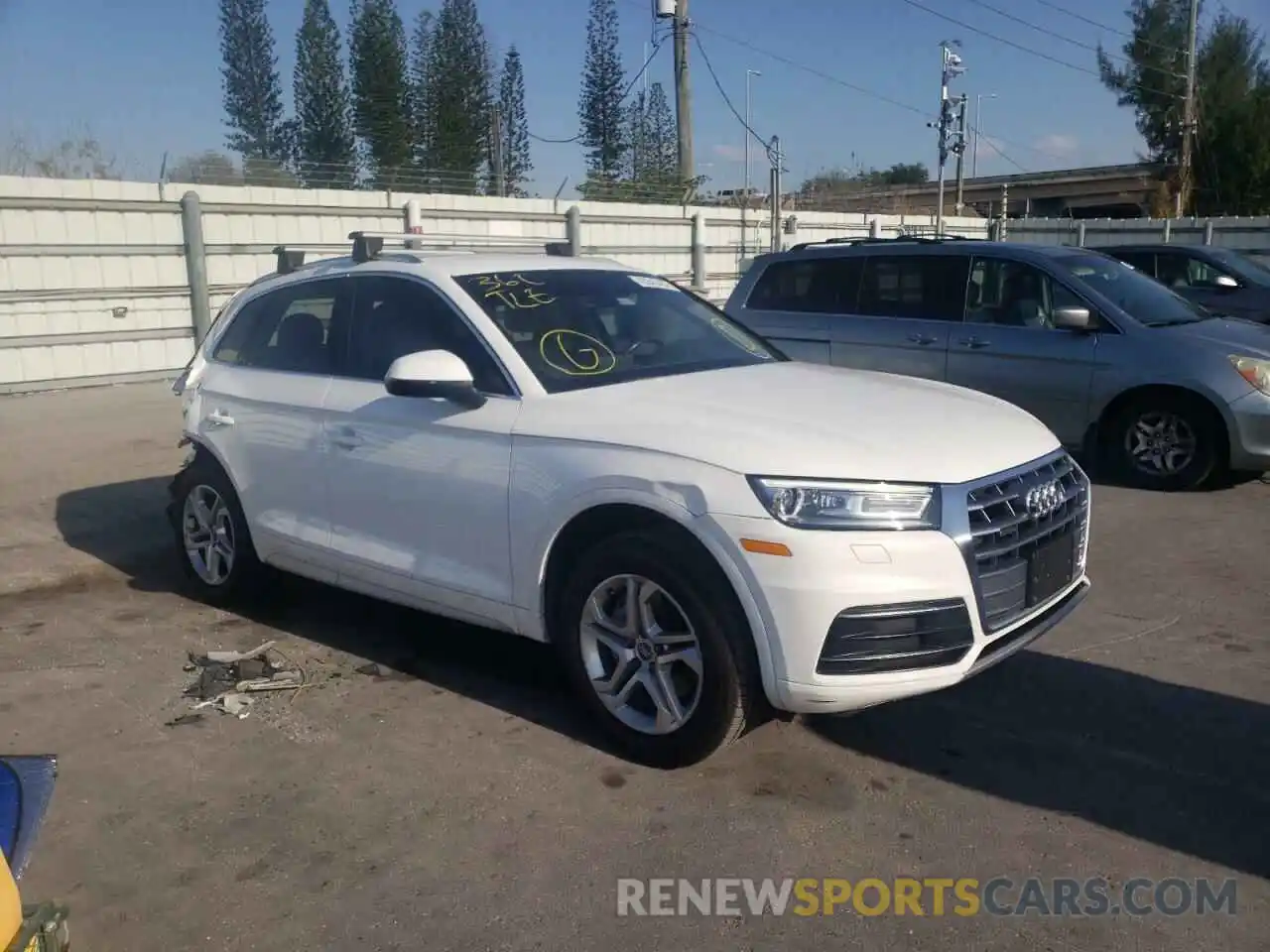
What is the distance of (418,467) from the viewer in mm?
4375

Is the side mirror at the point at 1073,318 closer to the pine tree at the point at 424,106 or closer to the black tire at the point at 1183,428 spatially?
the black tire at the point at 1183,428

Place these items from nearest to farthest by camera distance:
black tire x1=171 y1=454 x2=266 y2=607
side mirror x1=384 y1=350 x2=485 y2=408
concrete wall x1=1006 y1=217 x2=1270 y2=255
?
side mirror x1=384 y1=350 x2=485 y2=408, black tire x1=171 y1=454 x2=266 y2=607, concrete wall x1=1006 y1=217 x2=1270 y2=255

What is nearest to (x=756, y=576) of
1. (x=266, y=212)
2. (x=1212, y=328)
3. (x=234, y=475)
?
(x=234, y=475)

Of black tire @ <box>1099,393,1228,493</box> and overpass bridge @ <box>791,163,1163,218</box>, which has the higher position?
overpass bridge @ <box>791,163,1163,218</box>

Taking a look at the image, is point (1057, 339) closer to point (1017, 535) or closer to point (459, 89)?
point (1017, 535)

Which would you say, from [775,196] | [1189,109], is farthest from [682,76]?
[1189,109]

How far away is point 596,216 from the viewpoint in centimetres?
1831

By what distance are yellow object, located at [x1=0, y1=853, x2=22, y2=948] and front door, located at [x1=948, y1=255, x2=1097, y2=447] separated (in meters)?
7.17

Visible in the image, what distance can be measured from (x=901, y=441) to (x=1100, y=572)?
2.83 meters

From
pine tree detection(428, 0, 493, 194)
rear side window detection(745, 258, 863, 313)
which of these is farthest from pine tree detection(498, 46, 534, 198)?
rear side window detection(745, 258, 863, 313)

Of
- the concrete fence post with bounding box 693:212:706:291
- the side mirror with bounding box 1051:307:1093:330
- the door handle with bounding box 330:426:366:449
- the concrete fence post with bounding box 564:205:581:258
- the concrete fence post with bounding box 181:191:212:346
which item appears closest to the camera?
the door handle with bounding box 330:426:366:449

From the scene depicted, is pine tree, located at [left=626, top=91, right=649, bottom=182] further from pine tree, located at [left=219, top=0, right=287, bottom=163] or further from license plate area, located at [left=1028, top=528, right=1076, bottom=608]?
license plate area, located at [left=1028, top=528, right=1076, bottom=608]

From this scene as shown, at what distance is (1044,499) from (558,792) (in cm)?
191

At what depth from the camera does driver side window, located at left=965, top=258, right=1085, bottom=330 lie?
7.93m
